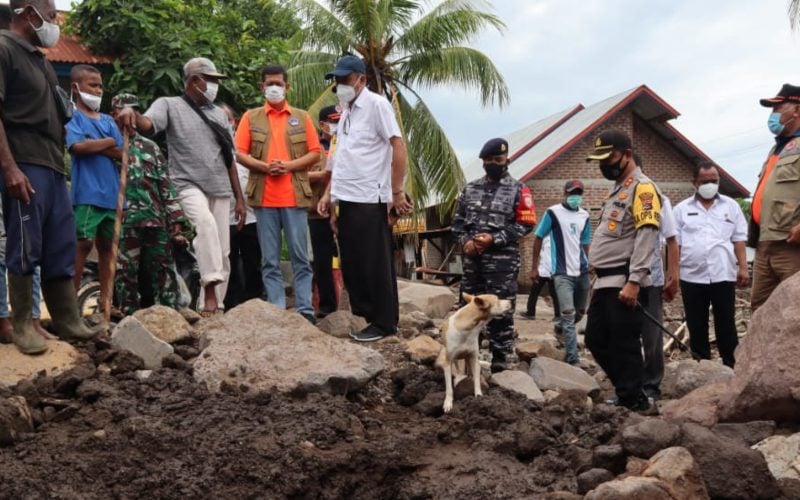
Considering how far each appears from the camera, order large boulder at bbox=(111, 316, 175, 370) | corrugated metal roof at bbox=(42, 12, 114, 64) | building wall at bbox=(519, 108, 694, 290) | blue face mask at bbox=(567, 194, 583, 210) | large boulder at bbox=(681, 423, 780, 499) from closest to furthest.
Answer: large boulder at bbox=(681, 423, 780, 499)
large boulder at bbox=(111, 316, 175, 370)
blue face mask at bbox=(567, 194, 583, 210)
corrugated metal roof at bbox=(42, 12, 114, 64)
building wall at bbox=(519, 108, 694, 290)

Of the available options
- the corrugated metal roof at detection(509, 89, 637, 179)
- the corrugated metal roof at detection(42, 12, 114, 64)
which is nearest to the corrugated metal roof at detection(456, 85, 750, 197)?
the corrugated metal roof at detection(509, 89, 637, 179)

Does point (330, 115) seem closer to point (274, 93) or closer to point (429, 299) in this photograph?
point (274, 93)

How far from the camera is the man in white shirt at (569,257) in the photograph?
759 cm

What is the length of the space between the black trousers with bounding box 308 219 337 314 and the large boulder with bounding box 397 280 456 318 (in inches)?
152

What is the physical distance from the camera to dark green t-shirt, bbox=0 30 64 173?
4.52 meters

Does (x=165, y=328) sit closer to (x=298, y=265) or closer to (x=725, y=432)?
(x=298, y=265)

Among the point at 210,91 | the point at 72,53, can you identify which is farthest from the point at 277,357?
the point at 72,53

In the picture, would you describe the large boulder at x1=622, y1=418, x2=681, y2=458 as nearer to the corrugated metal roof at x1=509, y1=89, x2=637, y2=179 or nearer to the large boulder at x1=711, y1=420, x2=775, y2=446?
the large boulder at x1=711, y1=420, x2=775, y2=446

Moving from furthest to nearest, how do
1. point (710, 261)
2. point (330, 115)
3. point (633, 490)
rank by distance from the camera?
point (330, 115) → point (710, 261) → point (633, 490)

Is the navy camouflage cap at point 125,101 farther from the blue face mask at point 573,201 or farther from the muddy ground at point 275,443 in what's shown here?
the blue face mask at point 573,201

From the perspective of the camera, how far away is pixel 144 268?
6.13m

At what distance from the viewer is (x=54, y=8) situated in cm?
477

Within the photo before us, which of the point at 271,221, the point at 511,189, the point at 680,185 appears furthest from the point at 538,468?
the point at 680,185

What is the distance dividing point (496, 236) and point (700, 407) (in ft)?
6.24
